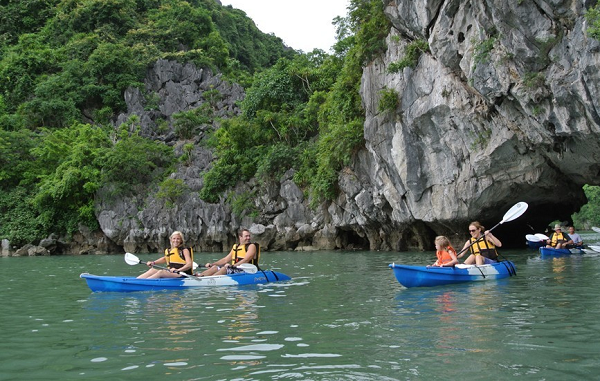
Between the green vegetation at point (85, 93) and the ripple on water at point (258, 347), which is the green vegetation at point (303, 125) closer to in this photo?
the green vegetation at point (85, 93)

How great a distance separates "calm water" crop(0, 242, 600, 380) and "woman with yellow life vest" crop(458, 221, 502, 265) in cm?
119

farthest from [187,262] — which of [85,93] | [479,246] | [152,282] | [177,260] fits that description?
[85,93]

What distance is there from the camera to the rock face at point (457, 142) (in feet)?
44.7

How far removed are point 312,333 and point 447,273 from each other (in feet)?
17.7

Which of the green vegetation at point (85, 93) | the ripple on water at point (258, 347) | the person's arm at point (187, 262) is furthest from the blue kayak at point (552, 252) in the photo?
the green vegetation at point (85, 93)

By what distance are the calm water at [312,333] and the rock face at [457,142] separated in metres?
5.55

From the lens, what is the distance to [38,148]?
124 feet

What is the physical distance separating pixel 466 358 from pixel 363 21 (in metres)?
20.0

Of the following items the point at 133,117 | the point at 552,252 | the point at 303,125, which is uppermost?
the point at 133,117

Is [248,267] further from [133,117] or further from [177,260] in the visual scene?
[133,117]

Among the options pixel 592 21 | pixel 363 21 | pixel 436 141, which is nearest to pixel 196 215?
pixel 363 21

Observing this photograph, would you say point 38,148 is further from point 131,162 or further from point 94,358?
point 94,358

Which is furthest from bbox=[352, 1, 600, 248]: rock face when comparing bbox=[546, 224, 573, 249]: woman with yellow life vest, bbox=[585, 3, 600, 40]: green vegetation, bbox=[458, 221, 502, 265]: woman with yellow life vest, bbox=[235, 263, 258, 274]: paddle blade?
bbox=[235, 263, 258, 274]: paddle blade

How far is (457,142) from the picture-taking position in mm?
18328
